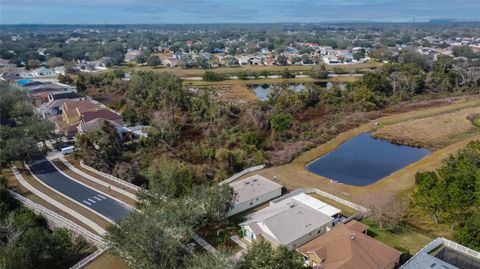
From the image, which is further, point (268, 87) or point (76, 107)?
point (268, 87)

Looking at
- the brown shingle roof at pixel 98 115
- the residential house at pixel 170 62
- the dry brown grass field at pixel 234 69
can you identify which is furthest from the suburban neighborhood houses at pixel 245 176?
the residential house at pixel 170 62

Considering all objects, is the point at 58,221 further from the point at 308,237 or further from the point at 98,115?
the point at 98,115

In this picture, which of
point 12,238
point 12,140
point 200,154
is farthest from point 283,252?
point 12,140

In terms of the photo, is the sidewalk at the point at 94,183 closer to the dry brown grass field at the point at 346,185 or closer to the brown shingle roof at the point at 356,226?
the dry brown grass field at the point at 346,185

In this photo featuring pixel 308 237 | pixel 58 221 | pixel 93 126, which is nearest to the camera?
pixel 308 237

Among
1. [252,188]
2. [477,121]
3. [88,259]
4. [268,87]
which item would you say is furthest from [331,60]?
[88,259]

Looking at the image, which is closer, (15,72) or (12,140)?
(12,140)

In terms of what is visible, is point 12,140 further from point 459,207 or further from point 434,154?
point 434,154
